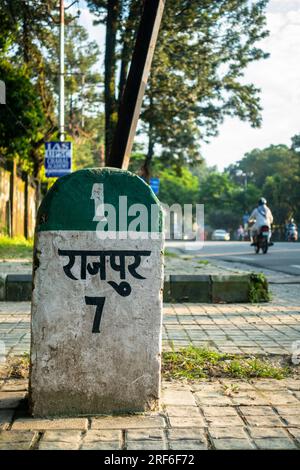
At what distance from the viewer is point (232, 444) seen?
266 cm

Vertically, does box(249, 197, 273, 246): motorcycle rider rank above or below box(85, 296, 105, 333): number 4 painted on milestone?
above

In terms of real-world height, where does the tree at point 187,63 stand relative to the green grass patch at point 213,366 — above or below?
above

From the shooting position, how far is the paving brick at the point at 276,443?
2621mm

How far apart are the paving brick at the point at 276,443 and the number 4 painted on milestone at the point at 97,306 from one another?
0.95 metres

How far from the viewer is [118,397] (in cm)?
312

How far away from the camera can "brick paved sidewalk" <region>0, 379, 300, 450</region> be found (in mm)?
2656

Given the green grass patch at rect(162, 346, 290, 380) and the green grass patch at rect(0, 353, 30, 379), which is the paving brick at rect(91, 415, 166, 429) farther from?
the green grass patch at rect(0, 353, 30, 379)

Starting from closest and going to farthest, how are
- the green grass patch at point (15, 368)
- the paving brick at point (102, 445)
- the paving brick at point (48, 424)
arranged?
the paving brick at point (102, 445) < the paving brick at point (48, 424) < the green grass patch at point (15, 368)

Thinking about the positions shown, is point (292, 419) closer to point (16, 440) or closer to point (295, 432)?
point (295, 432)

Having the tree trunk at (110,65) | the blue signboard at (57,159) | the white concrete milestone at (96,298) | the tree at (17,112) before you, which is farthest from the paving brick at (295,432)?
the tree at (17,112)

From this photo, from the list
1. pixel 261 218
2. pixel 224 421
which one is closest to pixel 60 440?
pixel 224 421

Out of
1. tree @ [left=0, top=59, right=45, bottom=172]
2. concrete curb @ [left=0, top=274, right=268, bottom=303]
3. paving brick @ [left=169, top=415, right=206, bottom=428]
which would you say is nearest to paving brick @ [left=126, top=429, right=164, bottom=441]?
paving brick @ [left=169, top=415, right=206, bottom=428]

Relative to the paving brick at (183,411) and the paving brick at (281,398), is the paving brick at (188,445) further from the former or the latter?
the paving brick at (281,398)

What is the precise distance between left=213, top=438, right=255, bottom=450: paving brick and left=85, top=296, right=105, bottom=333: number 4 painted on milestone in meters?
0.82
